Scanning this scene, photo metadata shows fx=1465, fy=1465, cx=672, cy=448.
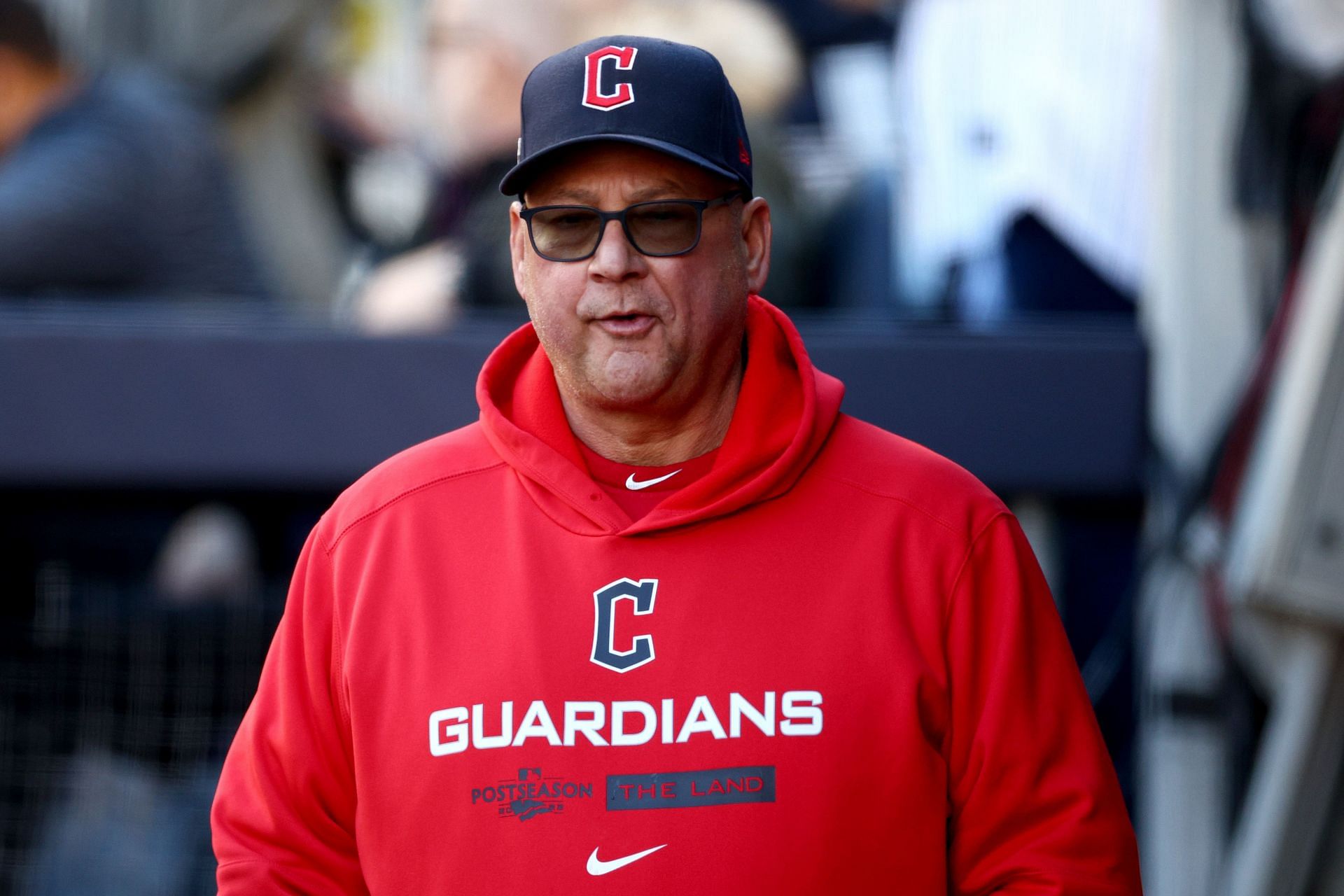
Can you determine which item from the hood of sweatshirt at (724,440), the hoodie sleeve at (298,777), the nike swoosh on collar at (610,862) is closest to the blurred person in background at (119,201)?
the hood of sweatshirt at (724,440)

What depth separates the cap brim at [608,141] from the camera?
171 centimetres

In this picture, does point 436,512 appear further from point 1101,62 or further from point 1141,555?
point 1101,62

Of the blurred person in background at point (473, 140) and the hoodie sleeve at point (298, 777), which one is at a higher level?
the blurred person in background at point (473, 140)

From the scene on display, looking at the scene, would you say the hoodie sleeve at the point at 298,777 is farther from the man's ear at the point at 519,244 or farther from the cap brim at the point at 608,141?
the cap brim at the point at 608,141

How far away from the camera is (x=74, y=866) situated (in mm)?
3473

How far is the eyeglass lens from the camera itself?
176cm

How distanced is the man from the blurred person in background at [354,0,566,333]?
6.30 ft

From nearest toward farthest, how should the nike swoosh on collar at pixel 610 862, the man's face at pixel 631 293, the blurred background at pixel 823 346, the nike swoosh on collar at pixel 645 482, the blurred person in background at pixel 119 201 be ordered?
the nike swoosh on collar at pixel 610 862 → the man's face at pixel 631 293 → the nike swoosh on collar at pixel 645 482 → the blurred background at pixel 823 346 → the blurred person in background at pixel 119 201

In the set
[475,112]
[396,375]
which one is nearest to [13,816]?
[396,375]

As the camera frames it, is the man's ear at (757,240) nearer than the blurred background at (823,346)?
Yes

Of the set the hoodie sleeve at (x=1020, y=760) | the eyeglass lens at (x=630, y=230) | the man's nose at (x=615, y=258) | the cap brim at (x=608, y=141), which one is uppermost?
the cap brim at (x=608, y=141)

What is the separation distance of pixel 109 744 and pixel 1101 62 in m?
3.11

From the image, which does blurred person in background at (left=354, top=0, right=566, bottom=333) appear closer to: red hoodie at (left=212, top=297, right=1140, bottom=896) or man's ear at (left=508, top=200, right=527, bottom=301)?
man's ear at (left=508, top=200, right=527, bottom=301)

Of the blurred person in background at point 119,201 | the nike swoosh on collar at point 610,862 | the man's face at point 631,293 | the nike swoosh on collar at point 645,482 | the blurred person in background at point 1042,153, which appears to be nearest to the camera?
the nike swoosh on collar at point 610,862
